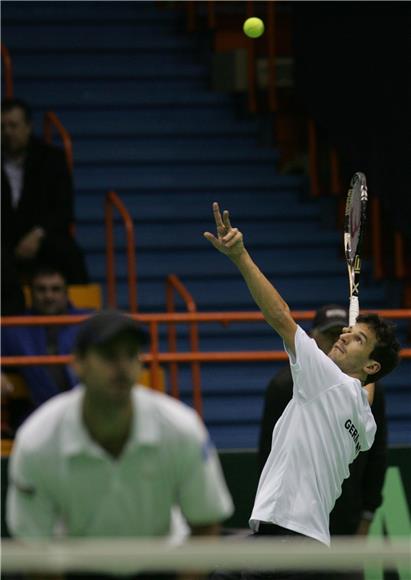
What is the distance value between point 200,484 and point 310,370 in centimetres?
171

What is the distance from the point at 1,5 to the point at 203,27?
1.75 meters

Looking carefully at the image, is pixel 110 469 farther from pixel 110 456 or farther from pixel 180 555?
pixel 180 555

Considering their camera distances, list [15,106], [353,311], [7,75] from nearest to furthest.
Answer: [353,311], [15,106], [7,75]

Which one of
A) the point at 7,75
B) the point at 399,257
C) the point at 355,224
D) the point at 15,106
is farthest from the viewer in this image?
the point at 399,257

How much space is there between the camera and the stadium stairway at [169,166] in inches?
503

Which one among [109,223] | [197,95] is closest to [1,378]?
[109,223]

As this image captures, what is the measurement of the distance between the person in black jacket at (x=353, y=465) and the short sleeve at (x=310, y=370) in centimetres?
149

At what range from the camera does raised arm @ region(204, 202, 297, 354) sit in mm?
6352

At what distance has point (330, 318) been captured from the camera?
784 cm

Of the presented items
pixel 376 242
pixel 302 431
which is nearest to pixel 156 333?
pixel 302 431

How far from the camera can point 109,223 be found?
11.6 meters

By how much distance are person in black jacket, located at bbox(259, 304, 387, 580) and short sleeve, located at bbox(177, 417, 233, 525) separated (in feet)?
10.6

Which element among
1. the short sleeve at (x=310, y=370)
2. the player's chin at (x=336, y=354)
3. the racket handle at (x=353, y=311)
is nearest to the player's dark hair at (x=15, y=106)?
the racket handle at (x=353, y=311)

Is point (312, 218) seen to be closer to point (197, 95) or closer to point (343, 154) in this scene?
point (343, 154)
